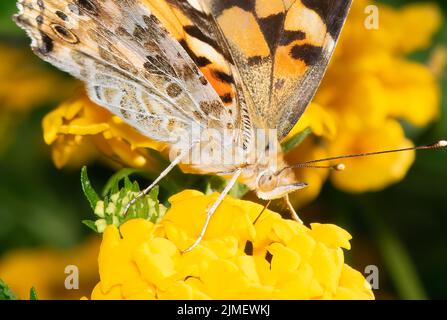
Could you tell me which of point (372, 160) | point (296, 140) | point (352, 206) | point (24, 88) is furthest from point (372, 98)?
point (24, 88)

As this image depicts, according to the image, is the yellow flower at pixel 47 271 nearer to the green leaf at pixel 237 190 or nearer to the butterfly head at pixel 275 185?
the green leaf at pixel 237 190

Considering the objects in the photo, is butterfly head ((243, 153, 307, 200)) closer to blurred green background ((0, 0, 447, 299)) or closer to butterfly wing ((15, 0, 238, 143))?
butterfly wing ((15, 0, 238, 143))

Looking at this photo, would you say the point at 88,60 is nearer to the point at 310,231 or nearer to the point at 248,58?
the point at 248,58

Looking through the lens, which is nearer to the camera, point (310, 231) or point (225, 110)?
point (310, 231)

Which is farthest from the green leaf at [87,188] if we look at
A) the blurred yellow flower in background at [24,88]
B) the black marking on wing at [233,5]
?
the blurred yellow flower in background at [24,88]

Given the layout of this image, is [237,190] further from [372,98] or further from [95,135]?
[372,98]
